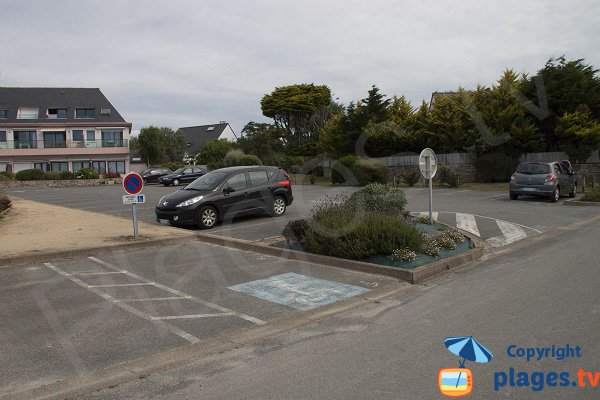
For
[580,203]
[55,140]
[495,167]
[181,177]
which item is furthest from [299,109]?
[580,203]

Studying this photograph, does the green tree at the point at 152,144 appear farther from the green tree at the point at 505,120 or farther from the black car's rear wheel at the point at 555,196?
the black car's rear wheel at the point at 555,196

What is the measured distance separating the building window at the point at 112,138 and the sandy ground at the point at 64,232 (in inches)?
1628

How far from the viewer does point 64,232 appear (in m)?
12.1

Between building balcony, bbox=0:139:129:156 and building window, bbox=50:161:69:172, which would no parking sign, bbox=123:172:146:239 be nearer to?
building balcony, bbox=0:139:129:156

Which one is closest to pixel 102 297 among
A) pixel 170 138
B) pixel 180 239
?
pixel 180 239

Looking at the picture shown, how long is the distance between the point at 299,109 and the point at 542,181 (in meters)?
38.1

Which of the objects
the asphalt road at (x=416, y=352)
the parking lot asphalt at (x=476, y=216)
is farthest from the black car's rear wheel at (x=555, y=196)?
the asphalt road at (x=416, y=352)

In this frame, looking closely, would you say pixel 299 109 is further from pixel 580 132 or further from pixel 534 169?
pixel 534 169

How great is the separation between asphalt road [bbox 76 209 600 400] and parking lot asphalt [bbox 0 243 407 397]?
2.27 feet

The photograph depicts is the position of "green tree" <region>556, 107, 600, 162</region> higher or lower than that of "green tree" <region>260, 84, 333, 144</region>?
lower

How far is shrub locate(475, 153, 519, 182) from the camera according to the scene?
29.8 meters

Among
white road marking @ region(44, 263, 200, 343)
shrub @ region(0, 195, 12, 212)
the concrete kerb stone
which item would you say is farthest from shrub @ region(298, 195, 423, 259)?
shrub @ region(0, 195, 12, 212)

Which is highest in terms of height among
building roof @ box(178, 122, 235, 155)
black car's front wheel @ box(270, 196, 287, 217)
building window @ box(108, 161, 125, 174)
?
building roof @ box(178, 122, 235, 155)

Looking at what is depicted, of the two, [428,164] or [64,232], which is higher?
[428,164]
